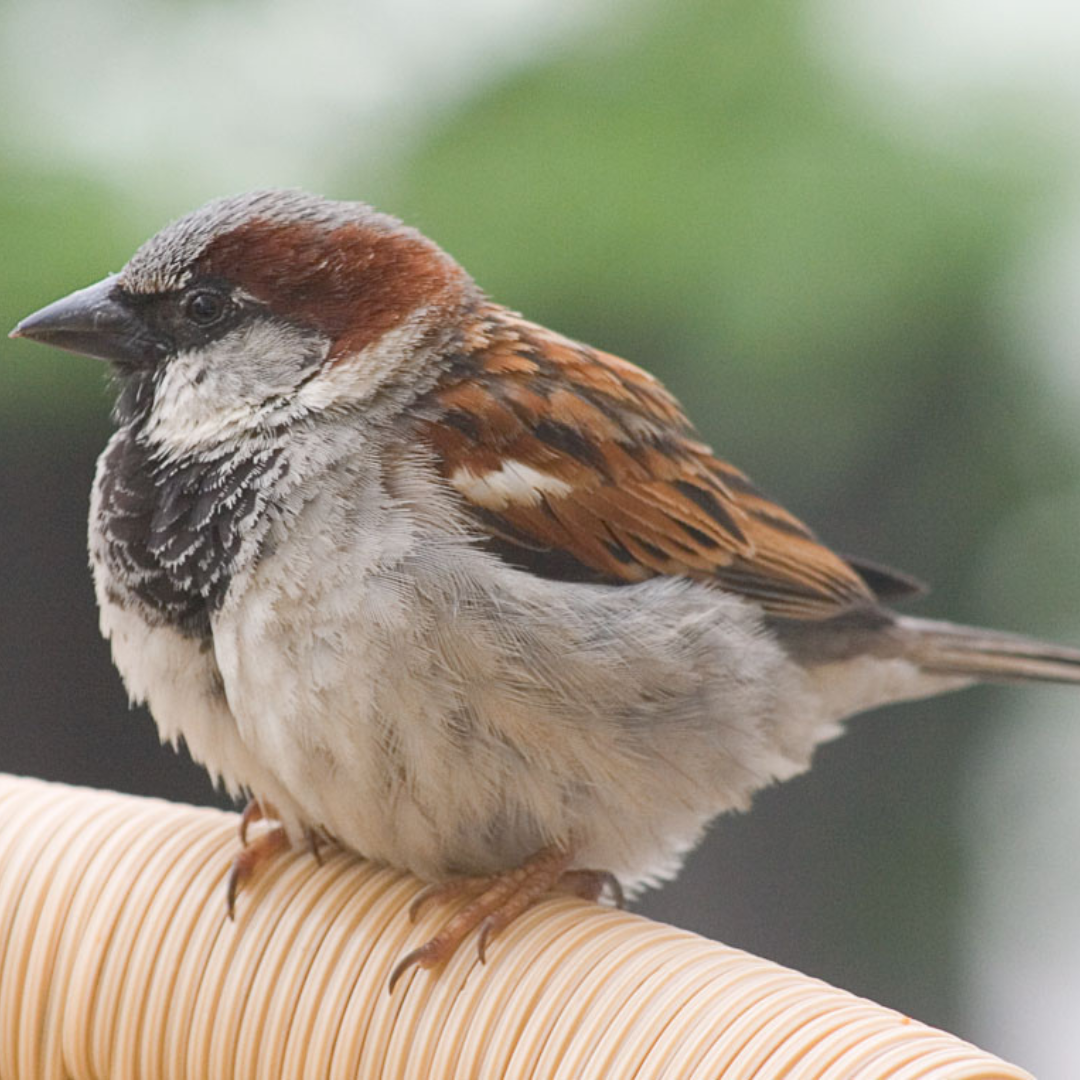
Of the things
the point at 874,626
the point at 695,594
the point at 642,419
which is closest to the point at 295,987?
the point at 695,594

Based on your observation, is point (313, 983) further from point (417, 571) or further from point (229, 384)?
point (229, 384)

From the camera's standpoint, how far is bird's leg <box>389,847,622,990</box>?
3.28 ft

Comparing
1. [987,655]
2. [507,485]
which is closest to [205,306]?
[507,485]

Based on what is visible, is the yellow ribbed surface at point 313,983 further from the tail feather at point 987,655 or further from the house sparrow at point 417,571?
the tail feather at point 987,655

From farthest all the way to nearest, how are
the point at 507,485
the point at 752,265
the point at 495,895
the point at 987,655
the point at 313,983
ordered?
the point at 752,265 < the point at 987,655 < the point at 507,485 < the point at 495,895 < the point at 313,983

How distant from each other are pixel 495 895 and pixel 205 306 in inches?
21.8

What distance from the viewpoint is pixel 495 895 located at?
3.67ft

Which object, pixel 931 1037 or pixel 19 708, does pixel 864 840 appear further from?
pixel 931 1037

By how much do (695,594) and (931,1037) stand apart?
0.60m

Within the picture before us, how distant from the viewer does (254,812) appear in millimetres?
→ 1272

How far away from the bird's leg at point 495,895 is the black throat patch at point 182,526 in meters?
0.28

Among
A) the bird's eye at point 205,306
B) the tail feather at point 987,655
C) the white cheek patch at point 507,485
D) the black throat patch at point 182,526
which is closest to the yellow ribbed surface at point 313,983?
the black throat patch at point 182,526

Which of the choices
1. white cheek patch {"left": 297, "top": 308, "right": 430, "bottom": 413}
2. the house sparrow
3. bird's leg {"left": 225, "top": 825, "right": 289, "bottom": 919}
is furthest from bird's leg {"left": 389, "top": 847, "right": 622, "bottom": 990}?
white cheek patch {"left": 297, "top": 308, "right": 430, "bottom": 413}

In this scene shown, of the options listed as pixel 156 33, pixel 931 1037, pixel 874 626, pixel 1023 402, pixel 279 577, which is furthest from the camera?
pixel 1023 402
